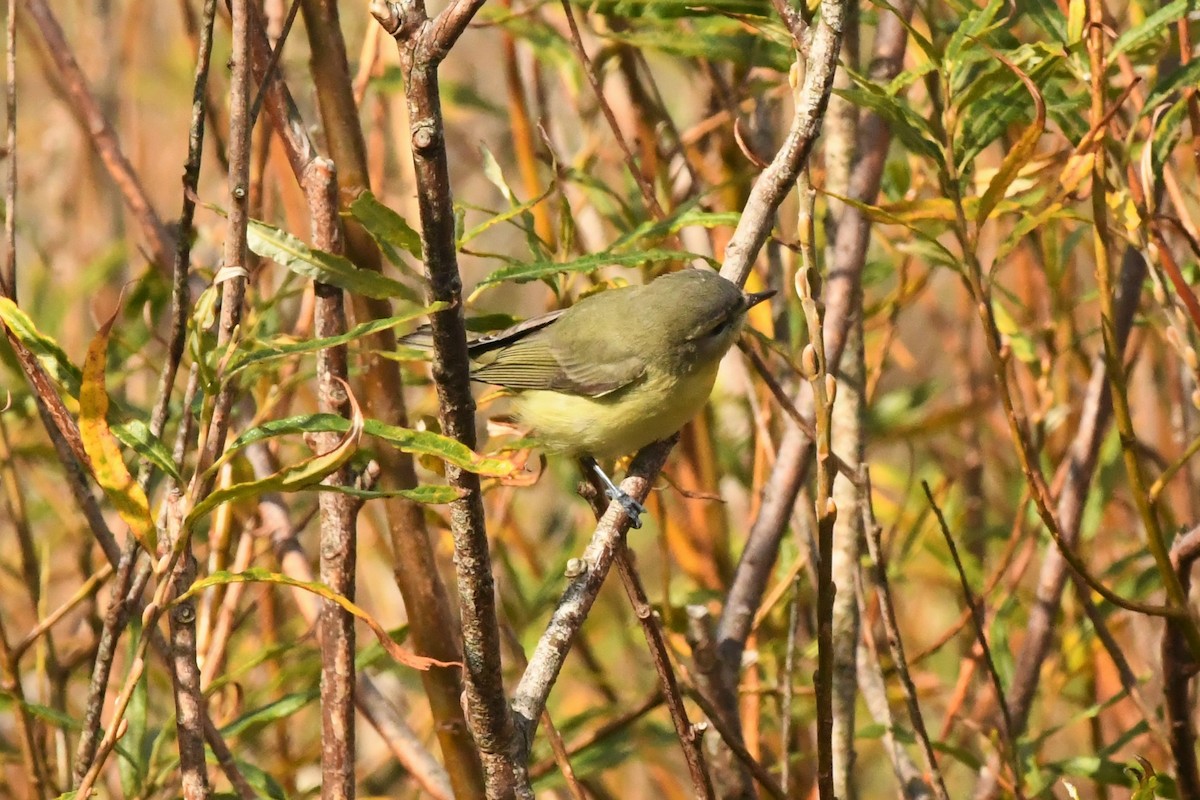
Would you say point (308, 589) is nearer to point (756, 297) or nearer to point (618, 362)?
point (756, 297)

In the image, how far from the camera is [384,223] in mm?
1665

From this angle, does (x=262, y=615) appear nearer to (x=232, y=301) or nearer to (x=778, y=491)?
(x=778, y=491)

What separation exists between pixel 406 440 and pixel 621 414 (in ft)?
4.62

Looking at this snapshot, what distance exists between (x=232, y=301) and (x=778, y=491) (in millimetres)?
1291

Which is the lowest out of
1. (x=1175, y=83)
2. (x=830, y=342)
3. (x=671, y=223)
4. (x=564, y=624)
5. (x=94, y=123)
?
(x=564, y=624)

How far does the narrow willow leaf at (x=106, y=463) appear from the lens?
1319 mm

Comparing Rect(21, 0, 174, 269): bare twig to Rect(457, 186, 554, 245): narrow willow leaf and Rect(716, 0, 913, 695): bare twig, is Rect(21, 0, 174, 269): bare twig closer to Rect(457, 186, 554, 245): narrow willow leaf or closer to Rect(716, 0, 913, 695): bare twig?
Rect(457, 186, 554, 245): narrow willow leaf

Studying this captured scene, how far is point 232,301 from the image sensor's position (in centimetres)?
139

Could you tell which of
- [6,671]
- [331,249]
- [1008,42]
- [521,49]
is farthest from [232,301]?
[521,49]

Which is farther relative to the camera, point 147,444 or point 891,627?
point 891,627

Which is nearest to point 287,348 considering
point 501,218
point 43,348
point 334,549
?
point 43,348

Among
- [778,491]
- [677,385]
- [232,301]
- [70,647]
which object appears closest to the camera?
[232,301]

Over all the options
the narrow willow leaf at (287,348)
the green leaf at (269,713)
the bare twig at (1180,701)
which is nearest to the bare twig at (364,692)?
the green leaf at (269,713)

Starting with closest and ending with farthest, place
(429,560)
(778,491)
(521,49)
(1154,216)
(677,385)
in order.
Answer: (1154,216)
(429,560)
(778,491)
(677,385)
(521,49)
